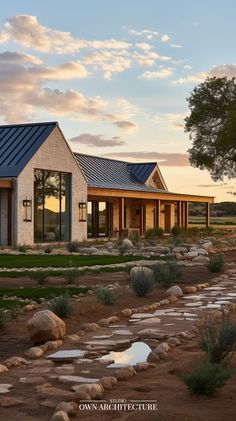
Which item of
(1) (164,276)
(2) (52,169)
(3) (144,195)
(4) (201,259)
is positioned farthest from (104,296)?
(3) (144,195)

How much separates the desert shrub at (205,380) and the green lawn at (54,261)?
1241 cm

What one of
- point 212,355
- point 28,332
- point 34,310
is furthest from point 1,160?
point 212,355

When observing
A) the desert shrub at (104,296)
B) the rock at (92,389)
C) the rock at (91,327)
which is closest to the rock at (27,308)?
the desert shrub at (104,296)

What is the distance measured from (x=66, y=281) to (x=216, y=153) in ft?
76.3

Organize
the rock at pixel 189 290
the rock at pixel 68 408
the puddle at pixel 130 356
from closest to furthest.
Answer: the rock at pixel 68 408
the puddle at pixel 130 356
the rock at pixel 189 290

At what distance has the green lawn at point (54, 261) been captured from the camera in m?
18.6

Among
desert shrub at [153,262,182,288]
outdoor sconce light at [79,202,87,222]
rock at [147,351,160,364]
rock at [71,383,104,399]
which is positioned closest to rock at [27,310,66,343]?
rock at [147,351,160,364]

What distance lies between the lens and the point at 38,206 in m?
29.8

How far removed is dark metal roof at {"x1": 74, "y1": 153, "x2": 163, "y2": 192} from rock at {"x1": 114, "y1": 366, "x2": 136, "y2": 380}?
26903 millimetres

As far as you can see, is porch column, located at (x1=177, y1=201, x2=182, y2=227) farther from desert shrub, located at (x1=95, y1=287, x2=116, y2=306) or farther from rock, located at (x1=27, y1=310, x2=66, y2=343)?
rock, located at (x1=27, y1=310, x2=66, y2=343)

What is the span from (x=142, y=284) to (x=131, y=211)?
30156mm

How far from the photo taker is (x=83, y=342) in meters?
8.13

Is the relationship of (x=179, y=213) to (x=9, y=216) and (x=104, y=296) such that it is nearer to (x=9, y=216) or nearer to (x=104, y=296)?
(x=9, y=216)

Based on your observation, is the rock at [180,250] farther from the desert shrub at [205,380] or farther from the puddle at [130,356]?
the desert shrub at [205,380]
